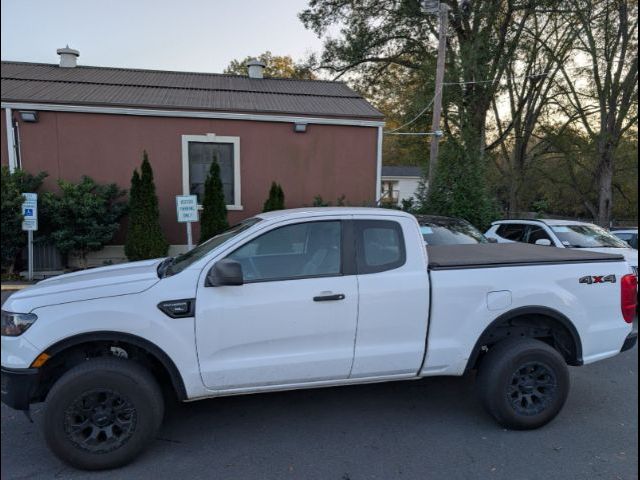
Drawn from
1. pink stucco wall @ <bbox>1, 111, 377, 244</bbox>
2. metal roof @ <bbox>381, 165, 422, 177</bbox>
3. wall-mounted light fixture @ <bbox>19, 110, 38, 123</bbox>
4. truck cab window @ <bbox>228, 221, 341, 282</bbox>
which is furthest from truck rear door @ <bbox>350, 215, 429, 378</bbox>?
metal roof @ <bbox>381, 165, 422, 177</bbox>

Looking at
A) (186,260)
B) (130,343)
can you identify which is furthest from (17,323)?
(186,260)

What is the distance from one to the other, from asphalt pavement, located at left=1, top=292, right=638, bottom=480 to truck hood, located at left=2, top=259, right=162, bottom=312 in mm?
1095

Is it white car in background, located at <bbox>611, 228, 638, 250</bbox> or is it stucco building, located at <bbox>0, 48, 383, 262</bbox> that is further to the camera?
stucco building, located at <bbox>0, 48, 383, 262</bbox>

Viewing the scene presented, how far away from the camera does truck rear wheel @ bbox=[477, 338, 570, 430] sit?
352 centimetres

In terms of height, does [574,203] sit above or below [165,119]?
below

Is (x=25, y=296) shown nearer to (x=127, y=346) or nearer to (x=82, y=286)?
(x=82, y=286)

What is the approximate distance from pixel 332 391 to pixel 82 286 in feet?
7.86

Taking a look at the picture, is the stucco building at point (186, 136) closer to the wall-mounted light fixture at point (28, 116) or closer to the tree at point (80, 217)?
the wall-mounted light fixture at point (28, 116)

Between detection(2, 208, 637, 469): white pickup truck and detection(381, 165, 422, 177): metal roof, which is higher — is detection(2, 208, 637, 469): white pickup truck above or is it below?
below

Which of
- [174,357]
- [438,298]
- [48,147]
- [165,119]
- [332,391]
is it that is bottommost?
[332,391]

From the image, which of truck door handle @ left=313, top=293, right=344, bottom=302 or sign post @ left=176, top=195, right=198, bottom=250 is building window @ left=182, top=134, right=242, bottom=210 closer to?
sign post @ left=176, top=195, right=198, bottom=250

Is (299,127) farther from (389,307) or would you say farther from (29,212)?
(389,307)

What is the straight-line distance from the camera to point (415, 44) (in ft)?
65.9

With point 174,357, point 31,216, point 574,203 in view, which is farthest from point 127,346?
point 574,203
